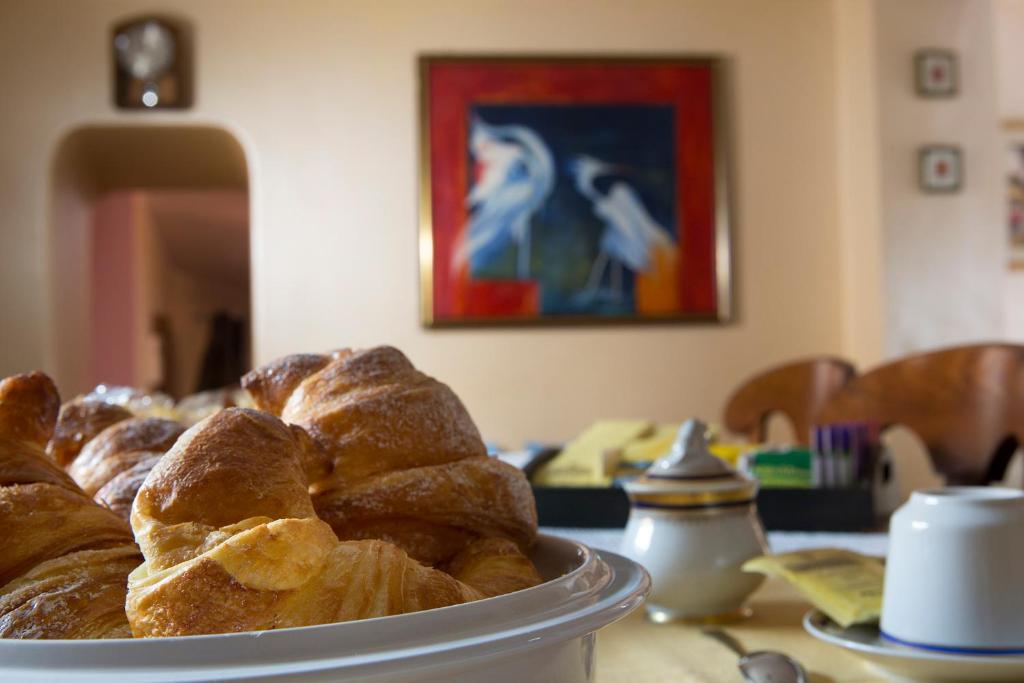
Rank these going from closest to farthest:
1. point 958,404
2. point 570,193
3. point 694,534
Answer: point 694,534, point 958,404, point 570,193

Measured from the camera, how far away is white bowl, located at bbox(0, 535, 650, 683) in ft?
0.91

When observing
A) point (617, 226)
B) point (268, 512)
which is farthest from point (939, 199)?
point (268, 512)

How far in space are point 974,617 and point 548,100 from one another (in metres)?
3.53

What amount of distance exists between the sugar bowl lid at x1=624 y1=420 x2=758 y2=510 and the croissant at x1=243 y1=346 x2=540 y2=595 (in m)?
0.37

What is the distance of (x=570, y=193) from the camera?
154 inches

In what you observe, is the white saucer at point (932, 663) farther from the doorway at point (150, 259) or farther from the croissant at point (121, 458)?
the doorway at point (150, 259)

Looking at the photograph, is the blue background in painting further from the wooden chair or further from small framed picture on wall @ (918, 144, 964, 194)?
the wooden chair

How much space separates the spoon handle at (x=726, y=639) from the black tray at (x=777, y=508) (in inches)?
16.4

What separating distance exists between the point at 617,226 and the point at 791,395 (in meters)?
1.42

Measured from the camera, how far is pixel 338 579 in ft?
1.10

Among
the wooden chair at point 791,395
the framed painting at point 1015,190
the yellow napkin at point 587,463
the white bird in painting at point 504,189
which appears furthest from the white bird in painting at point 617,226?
the yellow napkin at point 587,463

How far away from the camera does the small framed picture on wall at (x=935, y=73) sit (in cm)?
381

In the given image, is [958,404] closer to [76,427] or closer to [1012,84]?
[76,427]

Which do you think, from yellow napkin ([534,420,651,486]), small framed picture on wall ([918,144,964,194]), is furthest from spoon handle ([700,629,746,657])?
small framed picture on wall ([918,144,964,194])
